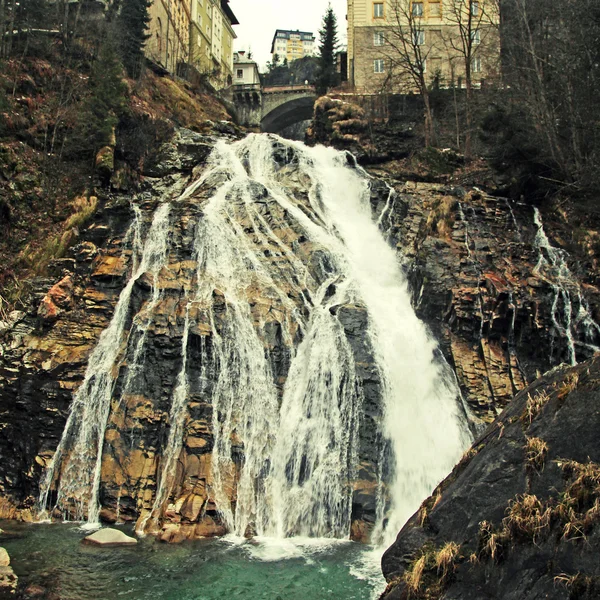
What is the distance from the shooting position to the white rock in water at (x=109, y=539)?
38.1 feet

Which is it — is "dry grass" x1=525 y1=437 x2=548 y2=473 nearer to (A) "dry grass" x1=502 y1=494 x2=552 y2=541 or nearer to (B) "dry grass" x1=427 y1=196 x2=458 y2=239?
(A) "dry grass" x1=502 y1=494 x2=552 y2=541

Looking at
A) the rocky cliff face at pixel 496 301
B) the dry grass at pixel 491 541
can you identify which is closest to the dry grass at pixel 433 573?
the dry grass at pixel 491 541

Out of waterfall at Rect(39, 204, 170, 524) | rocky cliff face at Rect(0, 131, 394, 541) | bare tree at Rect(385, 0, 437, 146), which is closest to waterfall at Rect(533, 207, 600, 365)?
rocky cliff face at Rect(0, 131, 394, 541)

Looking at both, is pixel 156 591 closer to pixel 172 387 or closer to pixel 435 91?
pixel 172 387

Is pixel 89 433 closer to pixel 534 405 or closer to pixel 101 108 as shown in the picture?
pixel 534 405

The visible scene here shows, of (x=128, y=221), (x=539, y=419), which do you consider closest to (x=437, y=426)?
(x=539, y=419)

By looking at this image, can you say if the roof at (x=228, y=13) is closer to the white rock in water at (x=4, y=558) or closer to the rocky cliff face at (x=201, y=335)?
the rocky cliff face at (x=201, y=335)

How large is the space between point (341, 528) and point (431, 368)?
600cm

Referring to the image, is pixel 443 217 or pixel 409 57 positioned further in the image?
pixel 409 57

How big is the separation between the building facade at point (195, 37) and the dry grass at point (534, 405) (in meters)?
44.3

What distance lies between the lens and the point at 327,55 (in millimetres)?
48844

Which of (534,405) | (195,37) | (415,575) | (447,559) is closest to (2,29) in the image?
(534,405)

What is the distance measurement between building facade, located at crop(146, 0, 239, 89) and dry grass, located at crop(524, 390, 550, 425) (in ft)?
145

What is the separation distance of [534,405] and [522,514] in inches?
63.6
